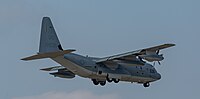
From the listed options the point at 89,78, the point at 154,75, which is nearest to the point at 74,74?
the point at 89,78

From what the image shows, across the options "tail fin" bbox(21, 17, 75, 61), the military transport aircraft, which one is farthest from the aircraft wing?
"tail fin" bbox(21, 17, 75, 61)

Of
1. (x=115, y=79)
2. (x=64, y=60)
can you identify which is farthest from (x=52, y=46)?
(x=115, y=79)

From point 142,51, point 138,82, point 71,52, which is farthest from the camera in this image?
point 138,82

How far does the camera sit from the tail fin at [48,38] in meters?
90.2

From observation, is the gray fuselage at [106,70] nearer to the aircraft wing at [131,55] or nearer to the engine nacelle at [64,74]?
the aircraft wing at [131,55]

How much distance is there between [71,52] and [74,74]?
36.5 ft

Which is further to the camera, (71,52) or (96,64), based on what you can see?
(96,64)

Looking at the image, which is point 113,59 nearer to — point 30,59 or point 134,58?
point 134,58

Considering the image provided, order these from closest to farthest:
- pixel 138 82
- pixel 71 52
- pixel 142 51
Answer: pixel 71 52, pixel 142 51, pixel 138 82

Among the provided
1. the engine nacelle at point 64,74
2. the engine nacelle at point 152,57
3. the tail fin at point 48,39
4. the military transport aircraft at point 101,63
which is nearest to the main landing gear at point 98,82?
the military transport aircraft at point 101,63

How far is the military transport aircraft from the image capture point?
90312mm

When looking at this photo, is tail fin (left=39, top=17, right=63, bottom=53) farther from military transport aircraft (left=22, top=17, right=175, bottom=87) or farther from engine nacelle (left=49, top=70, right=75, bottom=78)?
engine nacelle (left=49, top=70, right=75, bottom=78)

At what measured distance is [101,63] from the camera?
94.8 m

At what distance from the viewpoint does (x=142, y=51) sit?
301 ft
